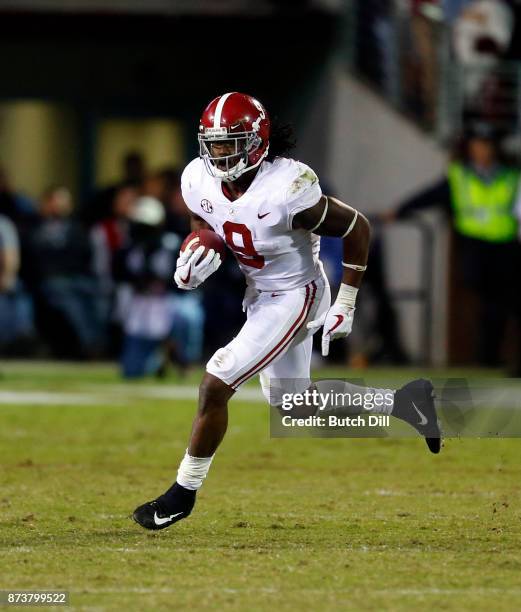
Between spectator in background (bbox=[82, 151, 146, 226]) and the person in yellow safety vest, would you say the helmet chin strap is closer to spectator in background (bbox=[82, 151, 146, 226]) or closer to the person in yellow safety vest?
the person in yellow safety vest

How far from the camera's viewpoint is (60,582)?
4.82m

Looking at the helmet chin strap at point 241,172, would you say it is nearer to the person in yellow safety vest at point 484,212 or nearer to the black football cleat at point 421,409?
the black football cleat at point 421,409

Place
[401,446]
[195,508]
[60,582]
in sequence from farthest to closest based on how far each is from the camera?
1. [401,446]
2. [195,508]
3. [60,582]

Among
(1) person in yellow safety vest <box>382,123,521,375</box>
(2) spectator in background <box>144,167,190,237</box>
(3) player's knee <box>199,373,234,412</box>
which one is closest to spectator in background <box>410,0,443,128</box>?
(1) person in yellow safety vest <box>382,123,521,375</box>

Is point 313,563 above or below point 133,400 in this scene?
above

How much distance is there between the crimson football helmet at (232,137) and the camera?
6.04 m

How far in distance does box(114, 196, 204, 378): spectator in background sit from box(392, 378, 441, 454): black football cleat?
6.63m

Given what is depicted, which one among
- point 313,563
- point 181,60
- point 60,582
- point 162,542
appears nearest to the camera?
point 60,582

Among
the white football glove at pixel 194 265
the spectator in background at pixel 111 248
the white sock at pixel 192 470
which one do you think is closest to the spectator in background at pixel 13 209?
the spectator in background at pixel 111 248

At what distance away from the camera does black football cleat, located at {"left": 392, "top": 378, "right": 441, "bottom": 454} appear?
6.38 meters

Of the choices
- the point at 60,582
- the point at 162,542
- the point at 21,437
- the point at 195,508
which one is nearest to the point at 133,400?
the point at 21,437

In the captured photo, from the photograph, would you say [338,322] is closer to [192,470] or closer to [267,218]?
[267,218]

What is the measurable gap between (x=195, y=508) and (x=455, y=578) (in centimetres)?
185

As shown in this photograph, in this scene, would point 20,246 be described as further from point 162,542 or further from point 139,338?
point 162,542
